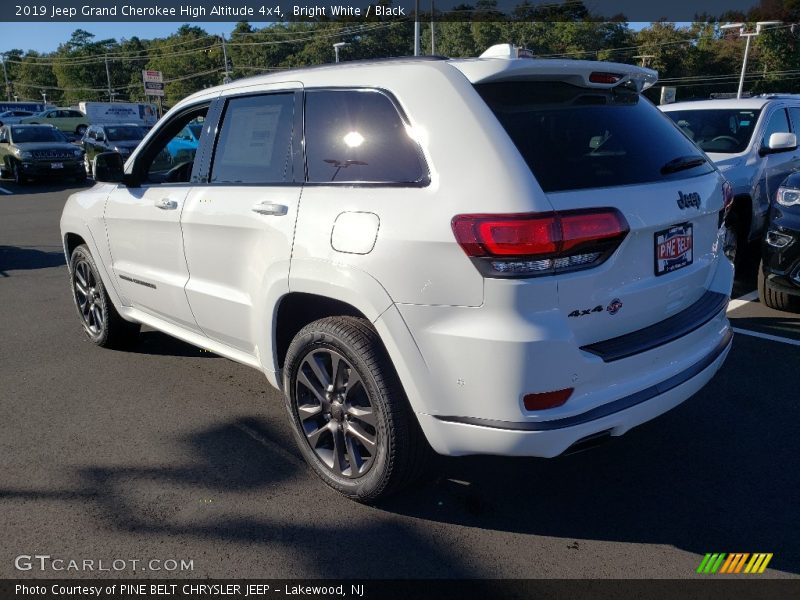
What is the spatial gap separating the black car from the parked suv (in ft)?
7.89

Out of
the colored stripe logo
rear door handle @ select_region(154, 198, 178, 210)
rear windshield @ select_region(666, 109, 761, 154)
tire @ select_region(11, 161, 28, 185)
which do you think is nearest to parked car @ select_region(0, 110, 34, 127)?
tire @ select_region(11, 161, 28, 185)

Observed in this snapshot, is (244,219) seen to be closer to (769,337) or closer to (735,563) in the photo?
(735,563)

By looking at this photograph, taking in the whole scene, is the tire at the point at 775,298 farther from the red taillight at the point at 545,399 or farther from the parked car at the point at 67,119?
the parked car at the point at 67,119

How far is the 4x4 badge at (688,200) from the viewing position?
279cm

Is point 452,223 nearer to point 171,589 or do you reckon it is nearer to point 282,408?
point 171,589

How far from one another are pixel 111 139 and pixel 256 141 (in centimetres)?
1846

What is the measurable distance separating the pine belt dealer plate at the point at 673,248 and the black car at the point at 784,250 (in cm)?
296

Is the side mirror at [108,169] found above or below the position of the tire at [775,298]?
above

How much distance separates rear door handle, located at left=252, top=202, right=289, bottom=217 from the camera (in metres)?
3.09

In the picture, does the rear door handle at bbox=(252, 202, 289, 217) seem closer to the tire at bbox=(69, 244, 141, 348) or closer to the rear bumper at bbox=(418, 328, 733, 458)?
the rear bumper at bbox=(418, 328, 733, 458)

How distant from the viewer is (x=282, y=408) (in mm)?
4090

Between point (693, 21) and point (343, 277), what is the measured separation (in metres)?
84.1

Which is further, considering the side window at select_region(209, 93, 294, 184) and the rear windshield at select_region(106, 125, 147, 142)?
the rear windshield at select_region(106, 125, 147, 142)

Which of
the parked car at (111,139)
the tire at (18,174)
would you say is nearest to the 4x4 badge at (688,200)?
the parked car at (111,139)
